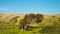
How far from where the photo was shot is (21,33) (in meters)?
41.9

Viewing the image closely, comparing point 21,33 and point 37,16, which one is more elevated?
point 37,16

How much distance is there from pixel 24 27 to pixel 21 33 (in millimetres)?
15325

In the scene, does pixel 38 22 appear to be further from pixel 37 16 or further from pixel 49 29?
pixel 49 29

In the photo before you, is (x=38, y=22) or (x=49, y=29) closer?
(x=49, y=29)

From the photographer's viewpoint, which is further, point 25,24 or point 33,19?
point 33,19

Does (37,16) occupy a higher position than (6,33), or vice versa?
(37,16)

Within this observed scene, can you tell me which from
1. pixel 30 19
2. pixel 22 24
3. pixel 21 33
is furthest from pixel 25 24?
pixel 21 33

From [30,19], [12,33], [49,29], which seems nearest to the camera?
[12,33]

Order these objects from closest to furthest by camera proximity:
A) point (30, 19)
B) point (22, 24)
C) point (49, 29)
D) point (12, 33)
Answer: point (12, 33), point (49, 29), point (22, 24), point (30, 19)

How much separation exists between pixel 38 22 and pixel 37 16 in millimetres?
2928

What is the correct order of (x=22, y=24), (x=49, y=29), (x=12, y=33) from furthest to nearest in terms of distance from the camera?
(x=22, y=24) < (x=49, y=29) < (x=12, y=33)

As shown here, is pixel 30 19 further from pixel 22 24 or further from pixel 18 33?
pixel 18 33

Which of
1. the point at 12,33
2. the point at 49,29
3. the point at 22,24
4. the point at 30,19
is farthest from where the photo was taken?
the point at 30,19

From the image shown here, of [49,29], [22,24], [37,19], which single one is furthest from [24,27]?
[37,19]
